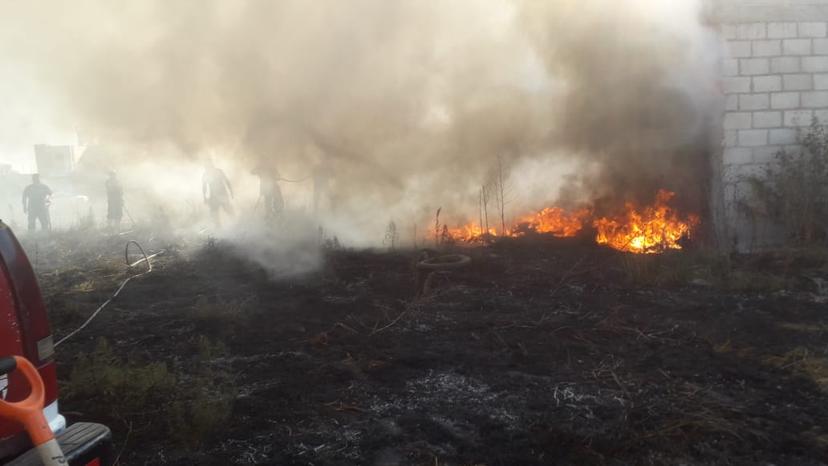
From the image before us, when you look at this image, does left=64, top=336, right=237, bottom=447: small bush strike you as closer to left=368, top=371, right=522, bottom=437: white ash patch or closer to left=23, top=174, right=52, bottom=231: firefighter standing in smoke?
left=368, top=371, right=522, bottom=437: white ash patch

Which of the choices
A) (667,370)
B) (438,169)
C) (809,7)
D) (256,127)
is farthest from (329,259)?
(809,7)

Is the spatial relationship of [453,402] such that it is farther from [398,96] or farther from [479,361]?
[398,96]

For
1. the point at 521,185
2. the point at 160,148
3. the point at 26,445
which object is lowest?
the point at 26,445

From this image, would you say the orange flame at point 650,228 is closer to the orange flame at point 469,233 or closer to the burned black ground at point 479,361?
the burned black ground at point 479,361

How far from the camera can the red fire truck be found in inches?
83.8

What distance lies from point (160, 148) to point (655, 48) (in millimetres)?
9570

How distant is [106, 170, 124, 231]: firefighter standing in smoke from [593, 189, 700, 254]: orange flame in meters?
12.6

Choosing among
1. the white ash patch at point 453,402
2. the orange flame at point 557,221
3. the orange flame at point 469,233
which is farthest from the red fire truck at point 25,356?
the orange flame at point 557,221

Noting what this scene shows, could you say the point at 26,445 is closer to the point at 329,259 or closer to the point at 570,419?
the point at 570,419

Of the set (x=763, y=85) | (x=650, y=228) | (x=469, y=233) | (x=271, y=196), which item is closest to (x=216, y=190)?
(x=271, y=196)

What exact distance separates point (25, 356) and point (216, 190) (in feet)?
35.9

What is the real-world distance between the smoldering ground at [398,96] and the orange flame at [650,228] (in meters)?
0.34

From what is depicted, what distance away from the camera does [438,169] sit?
10.2 meters

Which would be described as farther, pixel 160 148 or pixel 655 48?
pixel 160 148
